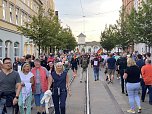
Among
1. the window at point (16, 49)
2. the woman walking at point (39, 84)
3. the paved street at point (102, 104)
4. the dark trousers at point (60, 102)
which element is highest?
the window at point (16, 49)

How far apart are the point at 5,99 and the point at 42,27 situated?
22.7 meters

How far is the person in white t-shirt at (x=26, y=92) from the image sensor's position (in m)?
8.92

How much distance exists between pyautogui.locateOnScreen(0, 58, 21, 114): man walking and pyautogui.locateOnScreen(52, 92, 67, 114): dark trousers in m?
1.64

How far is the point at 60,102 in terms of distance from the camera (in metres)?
8.88

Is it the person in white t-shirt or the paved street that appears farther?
the paved street

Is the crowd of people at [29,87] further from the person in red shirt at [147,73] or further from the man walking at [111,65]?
the man walking at [111,65]

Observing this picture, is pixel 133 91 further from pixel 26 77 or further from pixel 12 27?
pixel 12 27

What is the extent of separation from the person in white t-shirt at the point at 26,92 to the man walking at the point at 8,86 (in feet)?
4.60

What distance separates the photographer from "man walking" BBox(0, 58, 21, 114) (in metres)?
7.39

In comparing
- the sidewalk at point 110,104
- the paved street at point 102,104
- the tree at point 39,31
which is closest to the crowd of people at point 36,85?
the sidewalk at point 110,104

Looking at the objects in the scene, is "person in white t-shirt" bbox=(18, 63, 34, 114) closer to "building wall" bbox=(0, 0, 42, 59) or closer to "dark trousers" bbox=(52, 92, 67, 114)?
"dark trousers" bbox=(52, 92, 67, 114)

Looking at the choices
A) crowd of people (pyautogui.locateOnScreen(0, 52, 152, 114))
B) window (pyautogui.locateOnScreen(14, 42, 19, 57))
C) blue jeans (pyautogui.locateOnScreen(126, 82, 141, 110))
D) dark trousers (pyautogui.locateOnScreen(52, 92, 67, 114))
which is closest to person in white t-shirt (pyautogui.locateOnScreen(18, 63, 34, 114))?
crowd of people (pyautogui.locateOnScreen(0, 52, 152, 114))

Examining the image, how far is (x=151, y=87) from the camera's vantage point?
1198 cm

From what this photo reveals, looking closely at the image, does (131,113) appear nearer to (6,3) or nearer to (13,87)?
(13,87)
